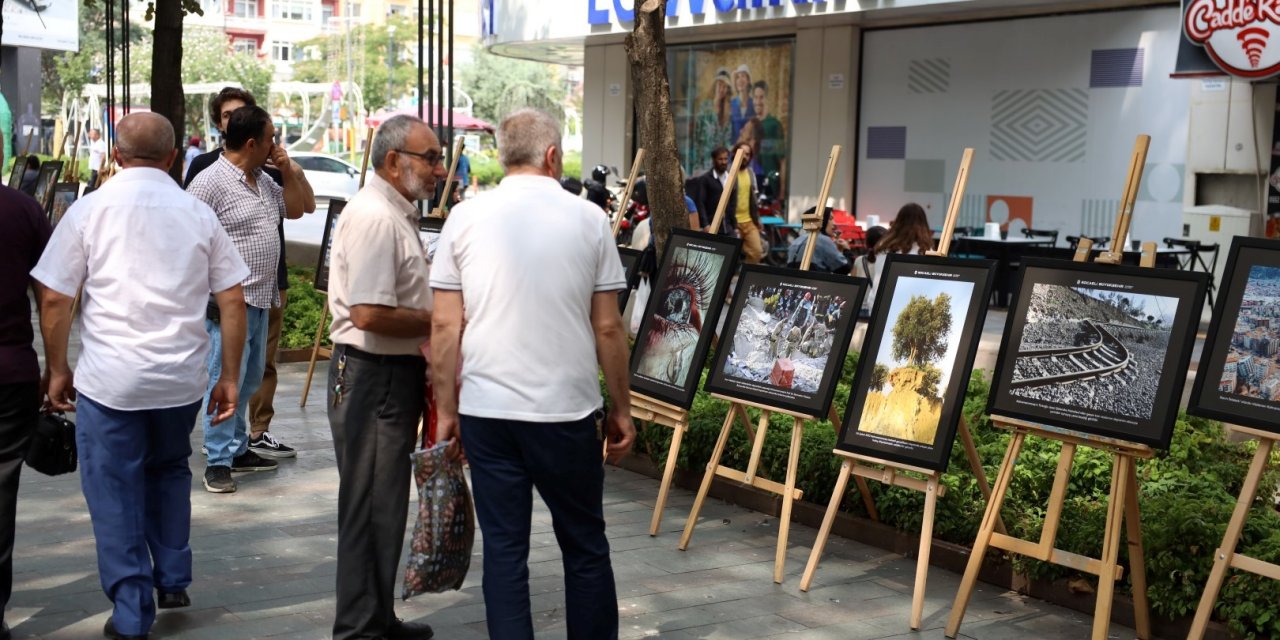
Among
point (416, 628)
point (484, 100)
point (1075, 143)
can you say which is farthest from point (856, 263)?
point (484, 100)

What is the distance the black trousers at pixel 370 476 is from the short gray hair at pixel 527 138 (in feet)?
2.97

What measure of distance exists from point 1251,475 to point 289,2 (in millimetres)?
104680

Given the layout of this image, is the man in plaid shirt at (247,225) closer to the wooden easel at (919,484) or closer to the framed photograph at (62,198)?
the wooden easel at (919,484)

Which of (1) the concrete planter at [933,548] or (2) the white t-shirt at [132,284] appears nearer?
(2) the white t-shirt at [132,284]

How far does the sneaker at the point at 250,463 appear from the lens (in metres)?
7.76

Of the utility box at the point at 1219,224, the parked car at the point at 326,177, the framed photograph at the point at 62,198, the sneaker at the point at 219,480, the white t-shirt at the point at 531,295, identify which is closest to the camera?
the white t-shirt at the point at 531,295

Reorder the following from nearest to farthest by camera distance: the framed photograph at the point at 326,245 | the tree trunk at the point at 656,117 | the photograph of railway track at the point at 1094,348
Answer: the photograph of railway track at the point at 1094,348 → the tree trunk at the point at 656,117 → the framed photograph at the point at 326,245

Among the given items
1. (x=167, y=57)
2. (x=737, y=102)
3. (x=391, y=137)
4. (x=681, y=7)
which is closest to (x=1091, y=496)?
(x=391, y=137)

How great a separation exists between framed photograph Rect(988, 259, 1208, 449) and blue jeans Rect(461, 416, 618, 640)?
1.95 m

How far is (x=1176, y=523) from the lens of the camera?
5.45 metres

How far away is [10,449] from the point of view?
4.84 m

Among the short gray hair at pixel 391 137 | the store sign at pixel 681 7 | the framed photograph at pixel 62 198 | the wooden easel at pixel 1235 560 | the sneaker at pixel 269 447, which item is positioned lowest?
the sneaker at pixel 269 447

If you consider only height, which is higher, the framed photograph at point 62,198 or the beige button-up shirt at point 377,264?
the beige button-up shirt at point 377,264

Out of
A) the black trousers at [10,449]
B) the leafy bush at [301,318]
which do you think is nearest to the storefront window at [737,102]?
the leafy bush at [301,318]
